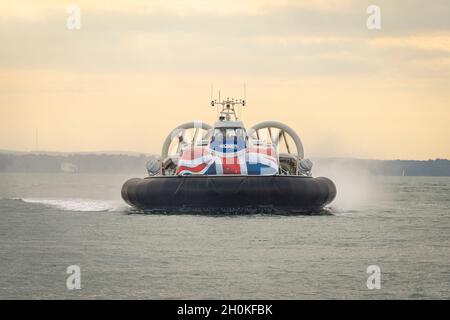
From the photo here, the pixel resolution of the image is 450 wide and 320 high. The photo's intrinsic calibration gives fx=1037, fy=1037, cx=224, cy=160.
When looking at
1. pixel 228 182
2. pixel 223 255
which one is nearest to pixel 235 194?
pixel 228 182

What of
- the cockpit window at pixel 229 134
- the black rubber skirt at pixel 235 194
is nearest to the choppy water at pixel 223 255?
the black rubber skirt at pixel 235 194

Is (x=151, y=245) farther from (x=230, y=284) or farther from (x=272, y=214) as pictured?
(x=272, y=214)

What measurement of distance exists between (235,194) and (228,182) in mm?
465

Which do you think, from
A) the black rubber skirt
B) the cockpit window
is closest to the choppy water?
the black rubber skirt

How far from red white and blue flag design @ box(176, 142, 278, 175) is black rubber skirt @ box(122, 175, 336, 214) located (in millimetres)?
1061

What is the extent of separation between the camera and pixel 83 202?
45.2 metres

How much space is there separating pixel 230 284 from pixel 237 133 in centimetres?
1834

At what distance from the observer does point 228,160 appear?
35000mm

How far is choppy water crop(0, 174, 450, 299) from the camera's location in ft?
61.8

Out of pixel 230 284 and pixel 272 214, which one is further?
pixel 272 214

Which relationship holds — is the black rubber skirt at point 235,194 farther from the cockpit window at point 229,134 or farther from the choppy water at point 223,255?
the cockpit window at point 229,134

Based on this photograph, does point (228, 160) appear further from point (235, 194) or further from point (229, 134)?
point (229, 134)
